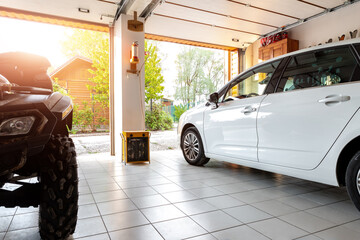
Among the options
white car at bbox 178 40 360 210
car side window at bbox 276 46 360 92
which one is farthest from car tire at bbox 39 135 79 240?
car side window at bbox 276 46 360 92

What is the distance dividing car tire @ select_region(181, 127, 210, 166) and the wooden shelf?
294 cm

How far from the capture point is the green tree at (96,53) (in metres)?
10.5

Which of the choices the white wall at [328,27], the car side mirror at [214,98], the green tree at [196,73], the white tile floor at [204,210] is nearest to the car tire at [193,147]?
the white tile floor at [204,210]

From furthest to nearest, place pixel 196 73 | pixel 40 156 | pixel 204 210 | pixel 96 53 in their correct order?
1. pixel 196 73
2. pixel 96 53
3. pixel 204 210
4. pixel 40 156

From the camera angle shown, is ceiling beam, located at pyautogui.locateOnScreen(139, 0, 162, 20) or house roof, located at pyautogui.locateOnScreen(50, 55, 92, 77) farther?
house roof, located at pyautogui.locateOnScreen(50, 55, 92, 77)

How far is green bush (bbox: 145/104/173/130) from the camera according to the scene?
11289 mm

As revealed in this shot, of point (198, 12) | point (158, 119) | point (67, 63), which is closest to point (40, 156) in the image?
point (198, 12)

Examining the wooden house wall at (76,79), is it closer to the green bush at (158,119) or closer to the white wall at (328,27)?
the green bush at (158,119)

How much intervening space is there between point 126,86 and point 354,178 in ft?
11.9

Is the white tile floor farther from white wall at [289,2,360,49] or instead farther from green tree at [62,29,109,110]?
green tree at [62,29,109,110]

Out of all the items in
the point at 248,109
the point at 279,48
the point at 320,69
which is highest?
the point at 279,48

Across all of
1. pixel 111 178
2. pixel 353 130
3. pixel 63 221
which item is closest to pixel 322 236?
pixel 353 130

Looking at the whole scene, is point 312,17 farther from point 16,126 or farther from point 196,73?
point 196,73

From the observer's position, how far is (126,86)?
4.46m
